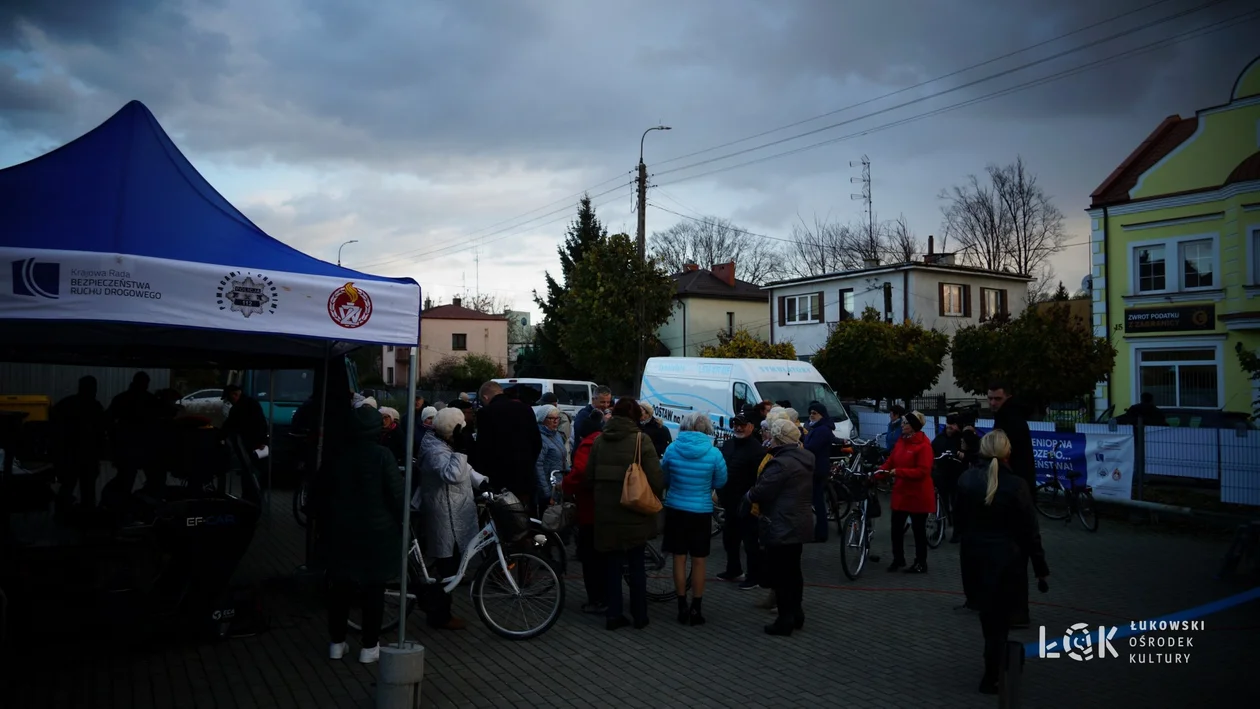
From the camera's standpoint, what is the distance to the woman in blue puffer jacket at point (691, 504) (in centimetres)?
718

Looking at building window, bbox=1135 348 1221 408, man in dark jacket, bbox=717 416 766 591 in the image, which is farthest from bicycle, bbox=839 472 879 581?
building window, bbox=1135 348 1221 408

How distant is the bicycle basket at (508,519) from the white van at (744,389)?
395 inches

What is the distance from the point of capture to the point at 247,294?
5281 mm

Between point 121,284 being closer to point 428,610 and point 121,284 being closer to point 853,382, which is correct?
point 428,610

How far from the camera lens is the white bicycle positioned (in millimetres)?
6609

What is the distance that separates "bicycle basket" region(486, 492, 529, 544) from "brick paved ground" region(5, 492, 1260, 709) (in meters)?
0.83

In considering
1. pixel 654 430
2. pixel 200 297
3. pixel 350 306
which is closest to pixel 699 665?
pixel 350 306

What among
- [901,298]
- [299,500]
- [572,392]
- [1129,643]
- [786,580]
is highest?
[901,298]

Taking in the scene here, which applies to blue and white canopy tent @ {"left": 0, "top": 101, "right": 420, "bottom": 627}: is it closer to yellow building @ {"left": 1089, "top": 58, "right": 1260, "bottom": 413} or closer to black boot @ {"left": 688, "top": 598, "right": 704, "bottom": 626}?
black boot @ {"left": 688, "top": 598, "right": 704, "bottom": 626}

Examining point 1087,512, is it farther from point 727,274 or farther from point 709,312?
point 727,274

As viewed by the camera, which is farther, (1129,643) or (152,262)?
(1129,643)

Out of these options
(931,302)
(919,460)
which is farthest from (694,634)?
(931,302)

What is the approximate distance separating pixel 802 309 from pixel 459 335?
3484cm

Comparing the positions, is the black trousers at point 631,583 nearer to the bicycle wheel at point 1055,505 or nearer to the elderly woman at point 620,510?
the elderly woman at point 620,510
